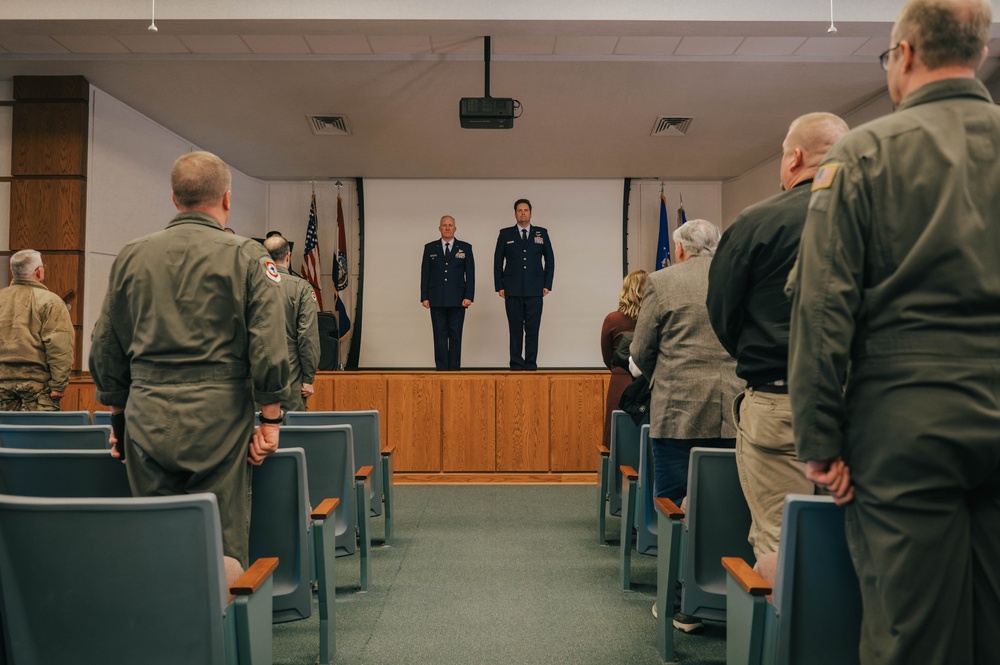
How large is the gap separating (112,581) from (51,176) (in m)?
5.68

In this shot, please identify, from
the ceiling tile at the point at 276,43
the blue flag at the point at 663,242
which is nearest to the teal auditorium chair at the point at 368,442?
the ceiling tile at the point at 276,43

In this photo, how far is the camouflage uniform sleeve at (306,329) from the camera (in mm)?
3860

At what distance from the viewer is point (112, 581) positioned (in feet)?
4.25

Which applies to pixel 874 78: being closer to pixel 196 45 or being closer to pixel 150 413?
pixel 196 45

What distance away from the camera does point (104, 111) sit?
622 cm

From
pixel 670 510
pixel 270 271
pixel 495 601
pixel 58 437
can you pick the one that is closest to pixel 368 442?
pixel 495 601

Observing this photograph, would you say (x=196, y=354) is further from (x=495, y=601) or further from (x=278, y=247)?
(x=278, y=247)

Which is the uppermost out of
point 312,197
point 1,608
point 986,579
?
point 312,197

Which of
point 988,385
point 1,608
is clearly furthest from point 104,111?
point 988,385

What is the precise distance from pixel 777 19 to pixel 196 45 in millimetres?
4061

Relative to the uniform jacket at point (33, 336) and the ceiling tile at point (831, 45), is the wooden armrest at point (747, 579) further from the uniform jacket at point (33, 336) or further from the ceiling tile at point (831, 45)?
the ceiling tile at point (831, 45)

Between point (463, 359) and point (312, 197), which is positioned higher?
point (312, 197)

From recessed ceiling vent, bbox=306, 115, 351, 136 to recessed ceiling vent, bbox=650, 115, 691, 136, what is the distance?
3.09m

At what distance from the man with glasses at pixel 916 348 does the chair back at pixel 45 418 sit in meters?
3.30
